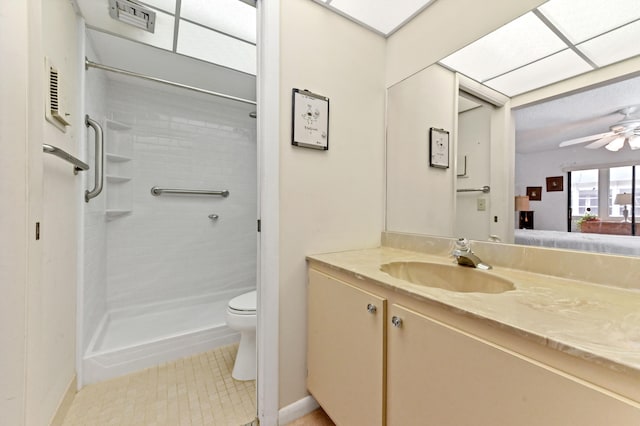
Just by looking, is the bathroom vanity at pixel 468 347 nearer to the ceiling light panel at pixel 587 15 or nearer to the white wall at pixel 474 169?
the white wall at pixel 474 169

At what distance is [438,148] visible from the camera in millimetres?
1485

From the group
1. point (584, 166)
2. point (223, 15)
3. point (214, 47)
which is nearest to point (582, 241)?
point (584, 166)

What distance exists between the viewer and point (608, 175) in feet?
3.00

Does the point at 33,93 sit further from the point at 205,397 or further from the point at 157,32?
the point at 205,397

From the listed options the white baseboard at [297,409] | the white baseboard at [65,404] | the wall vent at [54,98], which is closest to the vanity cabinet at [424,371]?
the white baseboard at [297,409]

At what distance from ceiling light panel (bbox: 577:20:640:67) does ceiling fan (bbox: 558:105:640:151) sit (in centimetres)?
18

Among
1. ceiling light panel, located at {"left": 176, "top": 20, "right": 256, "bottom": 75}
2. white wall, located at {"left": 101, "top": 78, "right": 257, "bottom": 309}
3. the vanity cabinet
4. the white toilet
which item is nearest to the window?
the vanity cabinet

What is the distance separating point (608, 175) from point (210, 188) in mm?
2806

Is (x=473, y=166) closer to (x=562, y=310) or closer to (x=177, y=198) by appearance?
(x=562, y=310)

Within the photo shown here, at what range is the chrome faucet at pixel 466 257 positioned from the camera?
1083 millimetres

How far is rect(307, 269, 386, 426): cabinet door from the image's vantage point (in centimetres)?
91

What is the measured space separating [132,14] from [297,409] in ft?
7.53

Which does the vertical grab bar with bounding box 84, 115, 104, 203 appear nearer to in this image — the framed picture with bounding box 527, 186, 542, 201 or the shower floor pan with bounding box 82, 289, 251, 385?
the shower floor pan with bounding box 82, 289, 251, 385

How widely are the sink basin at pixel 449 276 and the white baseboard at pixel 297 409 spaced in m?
0.78
